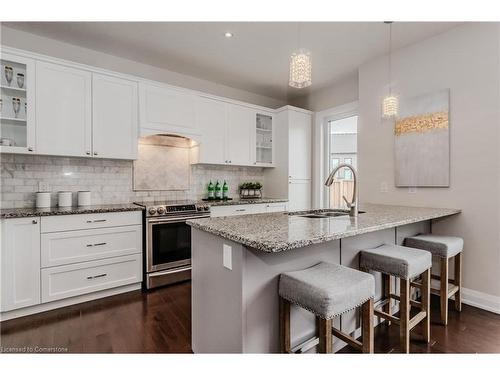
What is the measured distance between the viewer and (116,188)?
325 cm

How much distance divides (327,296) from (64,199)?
2.82 metres

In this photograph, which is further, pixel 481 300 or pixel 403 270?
pixel 481 300

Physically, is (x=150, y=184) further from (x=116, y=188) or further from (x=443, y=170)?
(x=443, y=170)

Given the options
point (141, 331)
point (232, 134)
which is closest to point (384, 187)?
point (232, 134)

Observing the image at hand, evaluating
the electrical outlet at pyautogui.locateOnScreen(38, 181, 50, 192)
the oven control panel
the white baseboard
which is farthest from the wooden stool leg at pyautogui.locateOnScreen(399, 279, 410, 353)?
the electrical outlet at pyautogui.locateOnScreen(38, 181, 50, 192)

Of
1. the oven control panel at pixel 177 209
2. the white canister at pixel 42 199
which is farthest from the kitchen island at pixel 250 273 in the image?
the white canister at pixel 42 199

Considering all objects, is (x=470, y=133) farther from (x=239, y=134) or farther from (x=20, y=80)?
(x=20, y=80)

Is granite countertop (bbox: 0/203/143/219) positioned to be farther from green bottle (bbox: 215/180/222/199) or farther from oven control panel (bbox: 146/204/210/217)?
green bottle (bbox: 215/180/222/199)

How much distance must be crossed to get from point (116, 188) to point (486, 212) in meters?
3.87

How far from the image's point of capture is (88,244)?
2.55m

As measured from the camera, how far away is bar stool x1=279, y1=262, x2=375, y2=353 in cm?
120

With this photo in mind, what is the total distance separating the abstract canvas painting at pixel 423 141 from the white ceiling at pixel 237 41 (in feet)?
2.32

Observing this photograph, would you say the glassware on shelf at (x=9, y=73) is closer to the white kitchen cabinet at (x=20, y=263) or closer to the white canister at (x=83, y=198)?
the white canister at (x=83, y=198)

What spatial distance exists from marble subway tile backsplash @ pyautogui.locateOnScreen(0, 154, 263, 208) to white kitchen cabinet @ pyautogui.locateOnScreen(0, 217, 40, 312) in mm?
629
